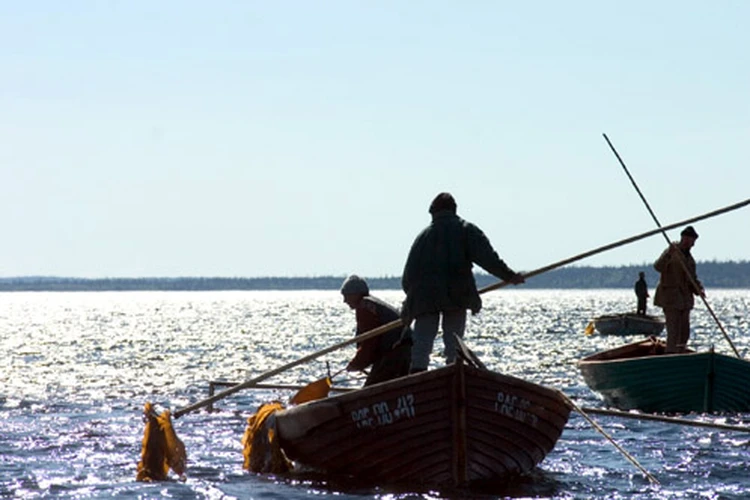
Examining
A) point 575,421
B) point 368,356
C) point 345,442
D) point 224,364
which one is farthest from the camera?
point 224,364

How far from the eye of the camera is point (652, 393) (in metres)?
19.9

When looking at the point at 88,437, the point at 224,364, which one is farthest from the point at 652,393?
the point at 224,364

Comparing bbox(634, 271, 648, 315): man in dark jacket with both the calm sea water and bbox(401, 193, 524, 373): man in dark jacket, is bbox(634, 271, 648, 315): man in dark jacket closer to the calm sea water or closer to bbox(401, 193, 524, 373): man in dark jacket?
the calm sea water

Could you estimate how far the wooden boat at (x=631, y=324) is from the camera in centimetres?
5044

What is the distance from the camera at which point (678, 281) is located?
66.1ft

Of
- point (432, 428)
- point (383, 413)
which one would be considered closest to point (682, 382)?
point (432, 428)

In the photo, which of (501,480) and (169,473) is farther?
(169,473)

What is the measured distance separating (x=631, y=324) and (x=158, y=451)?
38.8 metres

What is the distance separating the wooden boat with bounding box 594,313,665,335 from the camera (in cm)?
5044

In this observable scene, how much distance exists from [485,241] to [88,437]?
24.7 ft

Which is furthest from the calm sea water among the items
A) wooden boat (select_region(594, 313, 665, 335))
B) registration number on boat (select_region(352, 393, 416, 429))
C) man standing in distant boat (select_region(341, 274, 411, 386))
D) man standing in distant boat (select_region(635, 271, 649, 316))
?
wooden boat (select_region(594, 313, 665, 335))

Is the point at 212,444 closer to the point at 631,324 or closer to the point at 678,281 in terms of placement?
the point at 678,281

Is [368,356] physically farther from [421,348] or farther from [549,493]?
[549,493]

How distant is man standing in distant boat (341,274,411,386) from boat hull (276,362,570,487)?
4.21 feet
